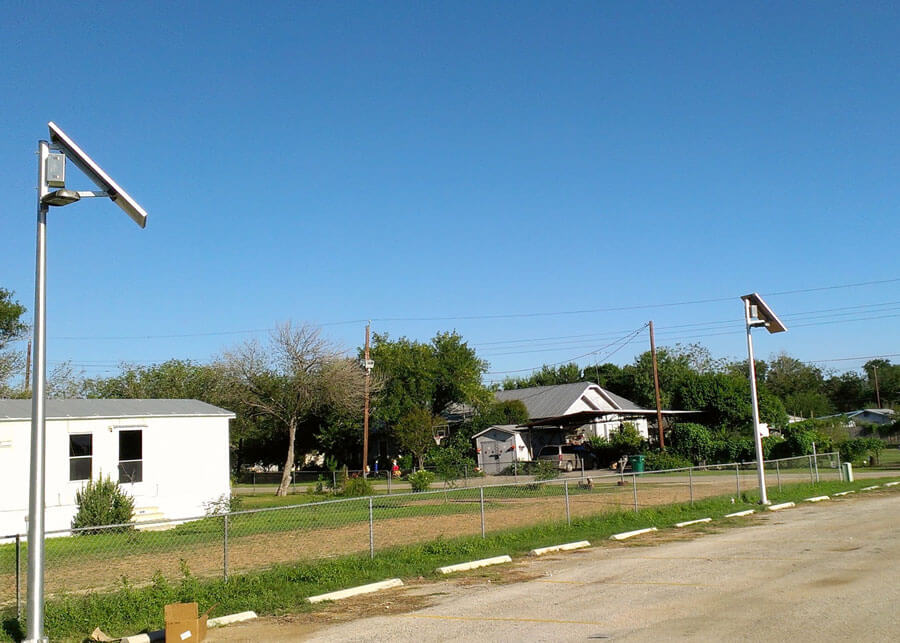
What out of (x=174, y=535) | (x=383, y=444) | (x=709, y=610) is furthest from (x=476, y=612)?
(x=383, y=444)

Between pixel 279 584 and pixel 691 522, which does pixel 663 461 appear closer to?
pixel 691 522

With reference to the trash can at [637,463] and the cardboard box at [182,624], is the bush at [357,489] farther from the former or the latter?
the cardboard box at [182,624]

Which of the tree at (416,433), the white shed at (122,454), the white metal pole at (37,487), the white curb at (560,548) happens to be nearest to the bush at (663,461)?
the tree at (416,433)

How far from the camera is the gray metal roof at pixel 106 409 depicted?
81.0 ft

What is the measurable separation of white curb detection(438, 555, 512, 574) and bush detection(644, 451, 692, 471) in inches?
1362

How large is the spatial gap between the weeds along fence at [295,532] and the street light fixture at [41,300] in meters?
1.98

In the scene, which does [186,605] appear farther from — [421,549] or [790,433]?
[790,433]

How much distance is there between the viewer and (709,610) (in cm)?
935

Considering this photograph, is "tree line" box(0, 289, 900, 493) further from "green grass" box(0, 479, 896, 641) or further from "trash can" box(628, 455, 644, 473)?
"green grass" box(0, 479, 896, 641)

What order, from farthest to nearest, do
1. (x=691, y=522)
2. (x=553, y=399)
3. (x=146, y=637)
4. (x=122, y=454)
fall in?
(x=553, y=399) → (x=122, y=454) → (x=691, y=522) → (x=146, y=637)

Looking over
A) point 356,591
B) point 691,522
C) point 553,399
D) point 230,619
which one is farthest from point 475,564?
point 553,399

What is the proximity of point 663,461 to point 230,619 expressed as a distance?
41073 millimetres

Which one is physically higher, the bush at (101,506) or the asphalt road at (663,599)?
the bush at (101,506)

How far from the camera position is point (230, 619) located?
1024cm
